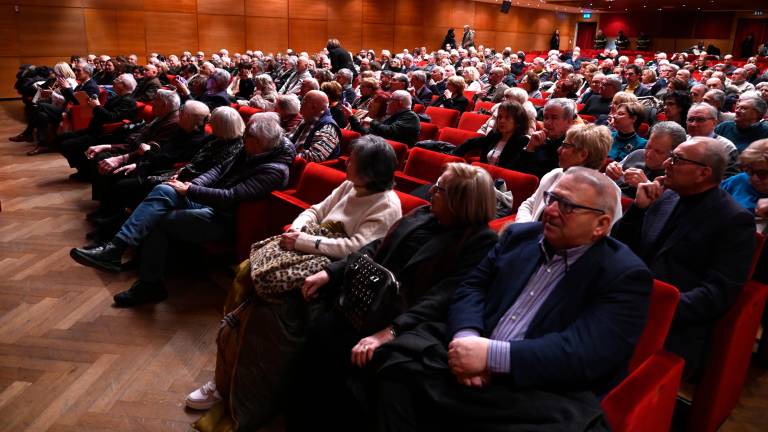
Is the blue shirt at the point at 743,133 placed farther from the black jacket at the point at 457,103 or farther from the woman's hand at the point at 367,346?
the woman's hand at the point at 367,346

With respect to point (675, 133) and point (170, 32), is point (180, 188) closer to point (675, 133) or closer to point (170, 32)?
point (675, 133)

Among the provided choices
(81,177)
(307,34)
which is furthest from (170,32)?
(81,177)

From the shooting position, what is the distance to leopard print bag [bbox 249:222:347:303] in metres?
2.18

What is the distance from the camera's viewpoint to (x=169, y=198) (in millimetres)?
3393

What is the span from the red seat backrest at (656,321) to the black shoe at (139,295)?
268cm

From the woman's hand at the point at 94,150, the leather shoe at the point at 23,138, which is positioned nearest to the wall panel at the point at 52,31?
the leather shoe at the point at 23,138

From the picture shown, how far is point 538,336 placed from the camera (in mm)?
1641

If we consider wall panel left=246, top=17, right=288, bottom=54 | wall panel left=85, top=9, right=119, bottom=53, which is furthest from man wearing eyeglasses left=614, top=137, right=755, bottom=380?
wall panel left=246, top=17, right=288, bottom=54

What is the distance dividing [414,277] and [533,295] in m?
0.46

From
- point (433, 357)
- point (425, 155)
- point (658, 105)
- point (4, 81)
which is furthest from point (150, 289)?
point (4, 81)

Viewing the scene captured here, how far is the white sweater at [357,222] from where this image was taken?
238cm

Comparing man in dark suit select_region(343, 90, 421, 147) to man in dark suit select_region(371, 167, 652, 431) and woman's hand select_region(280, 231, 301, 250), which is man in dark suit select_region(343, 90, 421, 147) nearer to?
woman's hand select_region(280, 231, 301, 250)

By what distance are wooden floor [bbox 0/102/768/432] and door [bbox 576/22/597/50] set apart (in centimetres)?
2780

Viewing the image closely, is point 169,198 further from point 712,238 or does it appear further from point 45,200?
point 712,238
